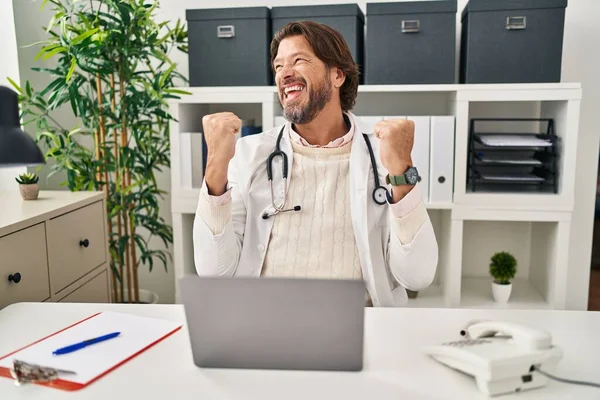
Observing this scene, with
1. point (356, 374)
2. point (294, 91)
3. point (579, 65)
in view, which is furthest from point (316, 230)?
point (579, 65)

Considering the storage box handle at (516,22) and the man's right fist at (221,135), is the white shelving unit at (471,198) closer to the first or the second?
the storage box handle at (516,22)

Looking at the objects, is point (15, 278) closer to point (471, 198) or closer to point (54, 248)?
point (54, 248)

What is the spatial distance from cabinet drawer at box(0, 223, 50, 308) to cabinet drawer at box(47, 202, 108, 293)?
5 centimetres

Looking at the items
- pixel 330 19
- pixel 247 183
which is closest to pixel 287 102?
pixel 247 183

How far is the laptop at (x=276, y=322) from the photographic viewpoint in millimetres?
854

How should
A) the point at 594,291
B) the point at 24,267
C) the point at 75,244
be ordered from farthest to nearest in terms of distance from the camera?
1. the point at 594,291
2. the point at 75,244
3. the point at 24,267

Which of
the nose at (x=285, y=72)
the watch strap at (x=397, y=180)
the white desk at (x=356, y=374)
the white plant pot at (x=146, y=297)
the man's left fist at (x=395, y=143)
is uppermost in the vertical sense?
the nose at (x=285, y=72)

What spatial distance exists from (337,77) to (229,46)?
83cm

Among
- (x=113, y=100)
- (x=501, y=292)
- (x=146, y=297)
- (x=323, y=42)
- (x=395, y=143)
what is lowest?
(x=146, y=297)

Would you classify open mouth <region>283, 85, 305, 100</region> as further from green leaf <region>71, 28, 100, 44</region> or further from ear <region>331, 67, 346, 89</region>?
green leaf <region>71, 28, 100, 44</region>

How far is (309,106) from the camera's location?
1.64 meters

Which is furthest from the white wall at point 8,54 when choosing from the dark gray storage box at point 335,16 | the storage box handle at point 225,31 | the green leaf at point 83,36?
the dark gray storage box at point 335,16

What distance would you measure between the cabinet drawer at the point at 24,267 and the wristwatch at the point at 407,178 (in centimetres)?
111

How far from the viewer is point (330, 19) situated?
2312 mm
